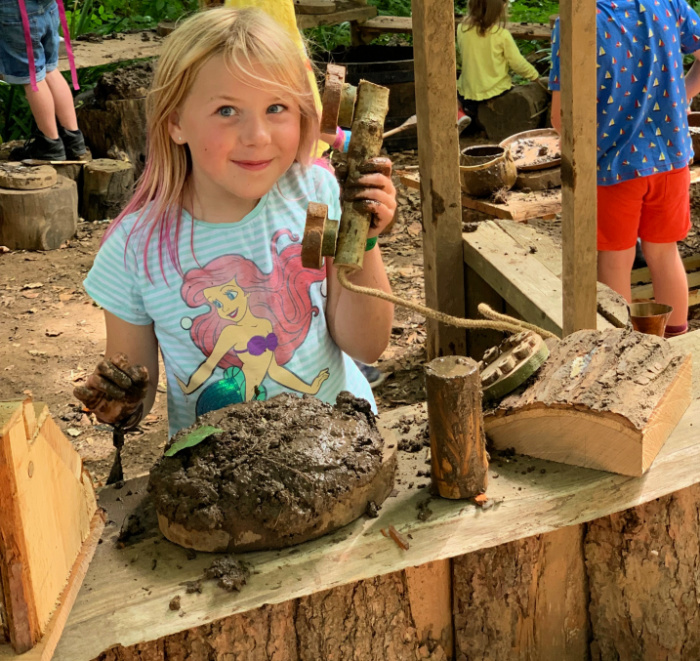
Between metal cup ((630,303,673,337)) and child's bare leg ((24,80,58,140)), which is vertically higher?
child's bare leg ((24,80,58,140))

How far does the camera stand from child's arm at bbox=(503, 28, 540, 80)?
7.35 meters

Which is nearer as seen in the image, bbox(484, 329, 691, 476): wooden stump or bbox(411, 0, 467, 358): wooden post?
bbox(484, 329, 691, 476): wooden stump

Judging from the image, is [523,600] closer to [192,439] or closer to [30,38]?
[192,439]

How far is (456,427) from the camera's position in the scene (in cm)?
155

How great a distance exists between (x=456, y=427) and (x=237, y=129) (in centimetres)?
72

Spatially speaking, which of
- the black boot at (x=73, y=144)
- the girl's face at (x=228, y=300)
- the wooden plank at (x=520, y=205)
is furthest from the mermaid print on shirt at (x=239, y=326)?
the black boot at (x=73, y=144)

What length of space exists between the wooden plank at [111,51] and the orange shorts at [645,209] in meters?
4.48

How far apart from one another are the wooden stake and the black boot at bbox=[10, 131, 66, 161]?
17.1 feet

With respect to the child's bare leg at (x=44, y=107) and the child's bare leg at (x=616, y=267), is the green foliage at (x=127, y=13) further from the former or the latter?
the child's bare leg at (x=616, y=267)

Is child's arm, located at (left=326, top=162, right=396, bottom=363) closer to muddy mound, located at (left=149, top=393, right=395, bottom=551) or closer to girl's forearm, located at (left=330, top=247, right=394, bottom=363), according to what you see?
girl's forearm, located at (left=330, top=247, right=394, bottom=363)

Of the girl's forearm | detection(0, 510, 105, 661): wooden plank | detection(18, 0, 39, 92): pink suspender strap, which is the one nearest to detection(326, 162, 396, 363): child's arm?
the girl's forearm

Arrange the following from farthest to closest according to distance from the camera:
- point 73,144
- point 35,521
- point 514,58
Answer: point 514,58
point 73,144
point 35,521

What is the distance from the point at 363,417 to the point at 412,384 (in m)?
2.47

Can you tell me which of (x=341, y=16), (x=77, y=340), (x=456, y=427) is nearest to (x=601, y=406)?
(x=456, y=427)
